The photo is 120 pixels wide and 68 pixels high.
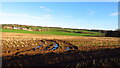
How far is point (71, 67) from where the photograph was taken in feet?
24.9

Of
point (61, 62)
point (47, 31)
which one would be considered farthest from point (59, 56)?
point (47, 31)

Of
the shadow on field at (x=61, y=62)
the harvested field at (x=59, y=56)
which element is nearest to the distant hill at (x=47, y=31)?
the harvested field at (x=59, y=56)

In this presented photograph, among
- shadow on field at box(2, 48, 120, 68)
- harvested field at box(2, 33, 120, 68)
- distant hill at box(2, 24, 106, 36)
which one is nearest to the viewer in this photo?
shadow on field at box(2, 48, 120, 68)

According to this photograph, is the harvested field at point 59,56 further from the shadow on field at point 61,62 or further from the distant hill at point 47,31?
the distant hill at point 47,31

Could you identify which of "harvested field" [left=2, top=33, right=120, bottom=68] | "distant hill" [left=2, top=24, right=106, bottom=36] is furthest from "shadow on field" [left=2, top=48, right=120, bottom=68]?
"distant hill" [left=2, top=24, right=106, bottom=36]

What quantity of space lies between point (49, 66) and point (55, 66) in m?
0.42

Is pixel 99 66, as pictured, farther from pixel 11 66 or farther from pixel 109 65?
pixel 11 66

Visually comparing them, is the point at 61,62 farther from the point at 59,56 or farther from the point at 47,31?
the point at 47,31

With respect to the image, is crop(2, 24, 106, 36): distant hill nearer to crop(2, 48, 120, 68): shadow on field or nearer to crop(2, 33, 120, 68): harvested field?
crop(2, 33, 120, 68): harvested field

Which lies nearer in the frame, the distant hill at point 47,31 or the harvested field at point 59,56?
the harvested field at point 59,56

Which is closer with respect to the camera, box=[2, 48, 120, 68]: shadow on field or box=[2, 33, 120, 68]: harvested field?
box=[2, 48, 120, 68]: shadow on field

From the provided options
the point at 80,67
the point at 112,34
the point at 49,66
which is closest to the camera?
the point at 80,67

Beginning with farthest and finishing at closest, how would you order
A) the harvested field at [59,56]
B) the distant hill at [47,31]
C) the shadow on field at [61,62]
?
the distant hill at [47,31] → the harvested field at [59,56] → the shadow on field at [61,62]

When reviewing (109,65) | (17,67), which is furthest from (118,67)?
(17,67)
